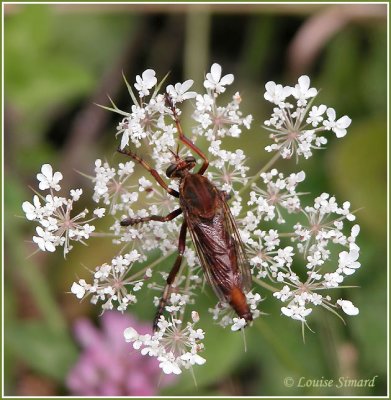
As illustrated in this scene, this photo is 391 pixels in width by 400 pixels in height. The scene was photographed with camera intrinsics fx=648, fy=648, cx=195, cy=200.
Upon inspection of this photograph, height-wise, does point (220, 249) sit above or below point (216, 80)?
below

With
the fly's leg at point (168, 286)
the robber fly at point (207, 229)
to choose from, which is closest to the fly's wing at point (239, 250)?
the robber fly at point (207, 229)

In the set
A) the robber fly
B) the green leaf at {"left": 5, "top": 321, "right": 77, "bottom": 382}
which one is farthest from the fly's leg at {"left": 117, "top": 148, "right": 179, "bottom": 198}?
the green leaf at {"left": 5, "top": 321, "right": 77, "bottom": 382}

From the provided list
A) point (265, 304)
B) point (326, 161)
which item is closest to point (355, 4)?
point (326, 161)

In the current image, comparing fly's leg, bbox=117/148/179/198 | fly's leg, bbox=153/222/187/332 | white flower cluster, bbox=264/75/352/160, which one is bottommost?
fly's leg, bbox=153/222/187/332

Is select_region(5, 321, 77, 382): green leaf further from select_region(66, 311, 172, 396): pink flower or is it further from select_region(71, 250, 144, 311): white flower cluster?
select_region(71, 250, 144, 311): white flower cluster

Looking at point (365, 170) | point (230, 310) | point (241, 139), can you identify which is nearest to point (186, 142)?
point (230, 310)

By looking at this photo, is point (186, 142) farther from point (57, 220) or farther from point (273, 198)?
point (57, 220)

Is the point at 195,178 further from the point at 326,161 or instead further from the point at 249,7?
the point at 249,7
